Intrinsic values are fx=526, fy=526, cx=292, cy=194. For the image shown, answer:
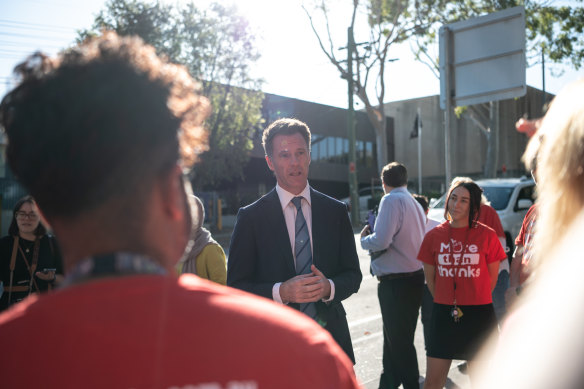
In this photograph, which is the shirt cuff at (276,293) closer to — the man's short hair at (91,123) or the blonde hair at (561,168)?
the blonde hair at (561,168)

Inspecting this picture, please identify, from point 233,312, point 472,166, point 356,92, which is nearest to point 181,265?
point 233,312

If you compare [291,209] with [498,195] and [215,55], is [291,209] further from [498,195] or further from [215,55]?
[215,55]

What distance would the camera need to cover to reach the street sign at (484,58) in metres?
6.41

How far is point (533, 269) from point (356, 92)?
87.2 feet

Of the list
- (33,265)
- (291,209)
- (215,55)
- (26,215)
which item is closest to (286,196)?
(291,209)

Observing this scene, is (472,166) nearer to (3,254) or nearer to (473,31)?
(473,31)

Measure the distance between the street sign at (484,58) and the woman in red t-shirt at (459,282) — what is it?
8.55 feet

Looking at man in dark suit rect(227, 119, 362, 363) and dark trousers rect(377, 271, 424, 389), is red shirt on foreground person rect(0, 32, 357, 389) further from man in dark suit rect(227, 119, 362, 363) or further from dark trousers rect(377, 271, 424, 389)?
dark trousers rect(377, 271, 424, 389)

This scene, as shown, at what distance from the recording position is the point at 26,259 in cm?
460

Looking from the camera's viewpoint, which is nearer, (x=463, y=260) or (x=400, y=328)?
(x=463, y=260)

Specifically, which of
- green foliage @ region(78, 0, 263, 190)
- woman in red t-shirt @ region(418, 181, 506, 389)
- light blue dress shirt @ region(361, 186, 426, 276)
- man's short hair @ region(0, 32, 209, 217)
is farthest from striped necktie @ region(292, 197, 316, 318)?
green foliage @ region(78, 0, 263, 190)

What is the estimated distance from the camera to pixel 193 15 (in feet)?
77.3

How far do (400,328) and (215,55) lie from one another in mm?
21820

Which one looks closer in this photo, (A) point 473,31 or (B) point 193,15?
(A) point 473,31
